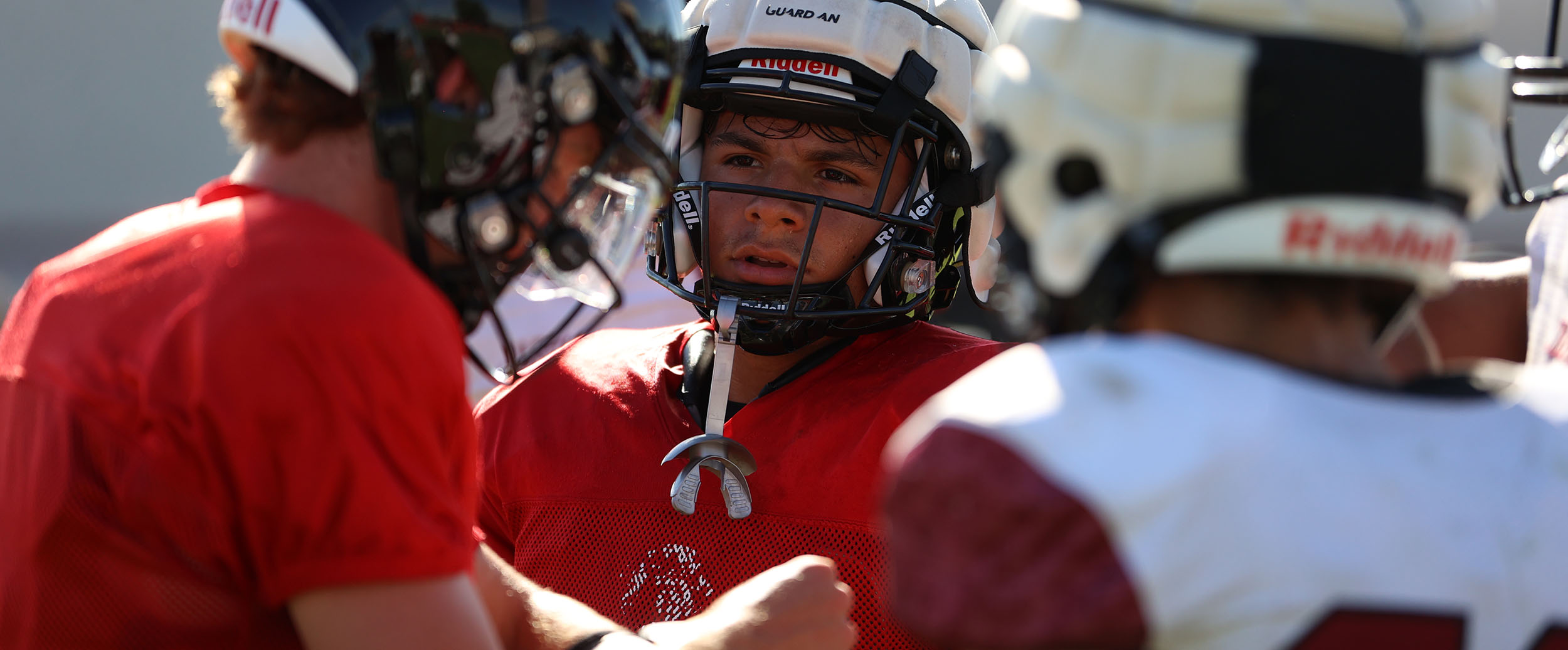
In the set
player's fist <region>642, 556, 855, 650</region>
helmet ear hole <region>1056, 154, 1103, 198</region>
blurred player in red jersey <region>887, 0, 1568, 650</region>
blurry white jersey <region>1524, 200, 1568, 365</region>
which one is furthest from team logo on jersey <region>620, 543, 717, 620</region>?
blurry white jersey <region>1524, 200, 1568, 365</region>

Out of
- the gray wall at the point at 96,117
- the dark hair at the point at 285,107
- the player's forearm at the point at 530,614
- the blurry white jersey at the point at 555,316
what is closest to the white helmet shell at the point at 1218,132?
the dark hair at the point at 285,107

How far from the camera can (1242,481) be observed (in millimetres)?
1093

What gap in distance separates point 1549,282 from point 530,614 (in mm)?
1611

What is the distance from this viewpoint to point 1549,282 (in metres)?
2.03

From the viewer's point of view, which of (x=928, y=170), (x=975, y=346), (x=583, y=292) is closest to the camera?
(x=583, y=292)

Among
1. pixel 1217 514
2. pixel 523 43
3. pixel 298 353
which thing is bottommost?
pixel 1217 514

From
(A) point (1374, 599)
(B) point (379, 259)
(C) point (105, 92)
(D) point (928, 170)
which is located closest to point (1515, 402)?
(A) point (1374, 599)

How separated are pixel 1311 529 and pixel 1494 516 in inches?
7.3

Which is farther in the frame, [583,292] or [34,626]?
[583,292]

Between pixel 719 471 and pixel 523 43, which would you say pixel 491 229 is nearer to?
pixel 523 43

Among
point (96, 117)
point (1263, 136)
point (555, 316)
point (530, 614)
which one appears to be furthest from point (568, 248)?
point (96, 117)

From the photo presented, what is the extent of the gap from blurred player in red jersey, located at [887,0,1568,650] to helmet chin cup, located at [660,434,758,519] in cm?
110

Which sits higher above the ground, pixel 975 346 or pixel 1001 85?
pixel 1001 85

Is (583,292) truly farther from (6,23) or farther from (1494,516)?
(6,23)
